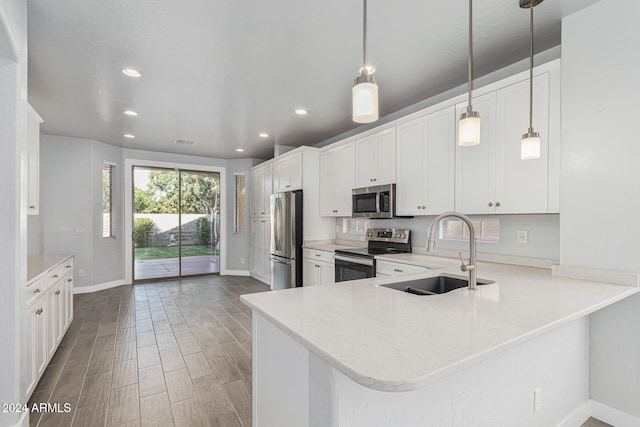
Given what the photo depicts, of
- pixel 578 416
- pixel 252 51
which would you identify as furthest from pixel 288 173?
pixel 578 416

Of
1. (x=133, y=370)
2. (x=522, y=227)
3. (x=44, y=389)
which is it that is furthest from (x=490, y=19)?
(x=44, y=389)

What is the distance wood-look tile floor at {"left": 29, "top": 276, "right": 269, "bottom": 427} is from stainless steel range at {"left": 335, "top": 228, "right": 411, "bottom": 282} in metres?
1.30

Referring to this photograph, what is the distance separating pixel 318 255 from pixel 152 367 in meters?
2.24

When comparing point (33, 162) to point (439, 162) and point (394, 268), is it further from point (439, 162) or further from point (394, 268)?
point (439, 162)

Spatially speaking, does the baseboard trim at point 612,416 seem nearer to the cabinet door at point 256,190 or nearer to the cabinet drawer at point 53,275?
the cabinet drawer at point 53,275

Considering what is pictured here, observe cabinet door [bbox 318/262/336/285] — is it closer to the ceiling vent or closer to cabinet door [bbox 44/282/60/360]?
cabinet door [bbox 44/282/60/360]

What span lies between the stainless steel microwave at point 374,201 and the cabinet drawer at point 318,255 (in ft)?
2.07

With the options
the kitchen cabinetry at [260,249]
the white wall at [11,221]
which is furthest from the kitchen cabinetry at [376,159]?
the white wall at [11,221]

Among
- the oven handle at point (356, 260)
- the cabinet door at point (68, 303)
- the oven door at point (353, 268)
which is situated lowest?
the cabinet door at point (68, 303)

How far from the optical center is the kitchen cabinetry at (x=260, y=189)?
5824 mm

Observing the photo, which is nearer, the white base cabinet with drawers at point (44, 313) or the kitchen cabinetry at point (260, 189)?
the white base cabinet with drawers at point (44, 313)

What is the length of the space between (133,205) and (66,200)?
3.45ft

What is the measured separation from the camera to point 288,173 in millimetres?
5035

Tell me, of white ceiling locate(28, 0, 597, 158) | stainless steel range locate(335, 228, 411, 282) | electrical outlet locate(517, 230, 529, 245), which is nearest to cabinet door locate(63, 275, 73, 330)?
white ceiling locate(28, 0, 597, 158)
